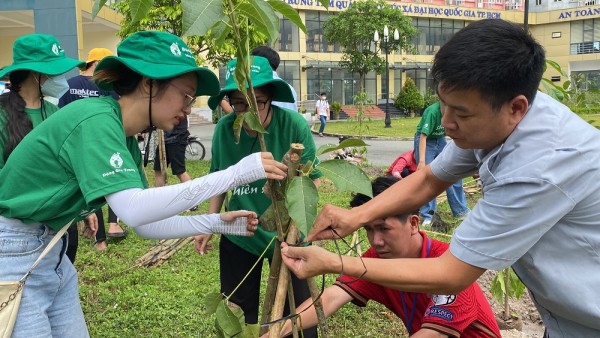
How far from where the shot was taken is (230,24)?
1.46 meters

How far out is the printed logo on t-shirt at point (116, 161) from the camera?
154 centimetres

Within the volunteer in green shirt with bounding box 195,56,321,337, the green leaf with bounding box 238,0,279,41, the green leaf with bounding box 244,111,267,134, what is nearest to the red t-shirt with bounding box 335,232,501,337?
the volunteer in green shirt with bounding box 195,56,321,337

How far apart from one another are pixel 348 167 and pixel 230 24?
514 mm

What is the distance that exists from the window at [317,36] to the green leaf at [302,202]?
107 feet

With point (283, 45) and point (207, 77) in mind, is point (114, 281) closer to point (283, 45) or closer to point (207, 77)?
point (207, 77)

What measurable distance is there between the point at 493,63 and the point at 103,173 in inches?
42.1

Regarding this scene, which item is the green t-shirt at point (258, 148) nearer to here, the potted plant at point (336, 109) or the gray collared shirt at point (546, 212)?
the gray collared shirt at point (546, 212)

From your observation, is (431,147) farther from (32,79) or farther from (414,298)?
(32,79)

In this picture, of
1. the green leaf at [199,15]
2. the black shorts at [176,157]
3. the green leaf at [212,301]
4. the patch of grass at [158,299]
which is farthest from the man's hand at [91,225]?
the black shorts at [176,157]

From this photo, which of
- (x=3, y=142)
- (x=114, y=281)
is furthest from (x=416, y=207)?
(x=114, y=281)

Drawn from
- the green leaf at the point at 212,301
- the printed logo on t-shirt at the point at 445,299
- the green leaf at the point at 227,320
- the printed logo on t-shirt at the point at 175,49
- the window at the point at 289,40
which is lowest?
the printed logo on t-shirt at the point at 445,299

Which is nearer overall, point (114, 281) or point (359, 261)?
point (359, 261)

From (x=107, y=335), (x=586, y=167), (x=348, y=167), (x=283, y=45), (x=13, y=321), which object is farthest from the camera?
(x=283, y=45)

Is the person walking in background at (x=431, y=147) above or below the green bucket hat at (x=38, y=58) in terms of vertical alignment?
below
